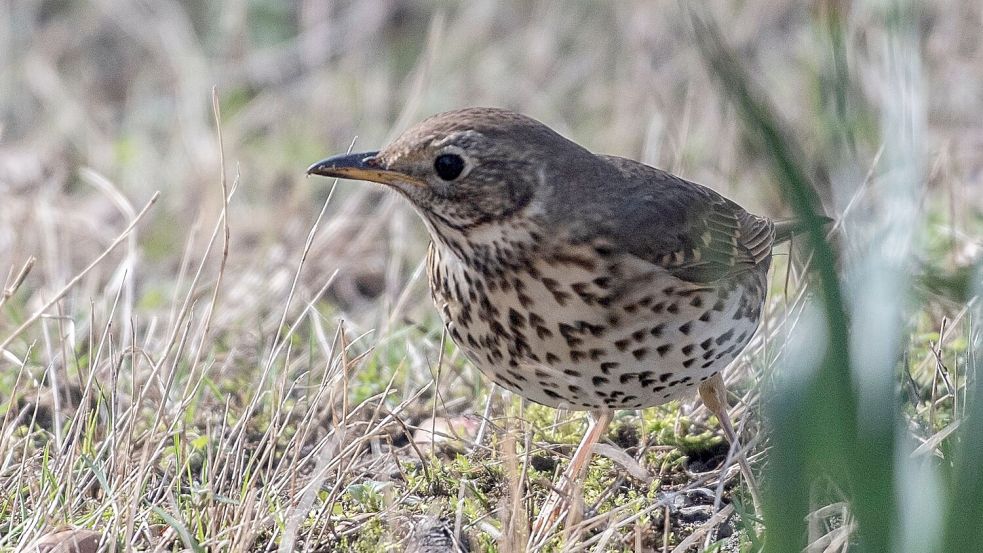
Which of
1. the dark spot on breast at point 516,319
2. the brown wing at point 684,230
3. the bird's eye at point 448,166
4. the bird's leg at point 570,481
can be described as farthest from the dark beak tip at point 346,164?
the bird's leg at point 570,481

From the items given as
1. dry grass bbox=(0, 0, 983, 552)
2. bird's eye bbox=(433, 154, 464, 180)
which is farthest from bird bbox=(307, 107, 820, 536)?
dry grass bbox=(0, 0, 983, 552)

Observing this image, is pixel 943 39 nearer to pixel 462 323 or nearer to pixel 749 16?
pixel 749 16

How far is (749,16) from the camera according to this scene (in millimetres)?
7602

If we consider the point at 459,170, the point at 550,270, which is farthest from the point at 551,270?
the point at 459,170

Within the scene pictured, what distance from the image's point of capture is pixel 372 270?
18.0 feet

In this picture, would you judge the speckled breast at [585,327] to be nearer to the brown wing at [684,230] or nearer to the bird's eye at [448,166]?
the brown wing at [684,230]

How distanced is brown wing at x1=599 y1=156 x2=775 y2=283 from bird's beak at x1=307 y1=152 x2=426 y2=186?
0.54 meters

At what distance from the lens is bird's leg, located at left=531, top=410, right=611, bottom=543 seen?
9.86 ft

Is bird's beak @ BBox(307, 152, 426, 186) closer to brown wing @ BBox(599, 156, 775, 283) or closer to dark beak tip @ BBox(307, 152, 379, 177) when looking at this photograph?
dark beak tip @ BBox(307, 152, 379, 177)

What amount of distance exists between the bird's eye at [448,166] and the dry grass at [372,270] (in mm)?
483

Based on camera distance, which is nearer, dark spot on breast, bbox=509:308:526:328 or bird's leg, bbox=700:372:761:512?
dark spot on breast, bbox=509:308:526:328

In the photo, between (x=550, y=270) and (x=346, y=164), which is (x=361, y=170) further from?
(x=550, y=270)

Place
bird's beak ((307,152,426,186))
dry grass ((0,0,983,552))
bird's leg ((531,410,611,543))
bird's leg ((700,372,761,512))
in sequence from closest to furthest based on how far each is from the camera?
dry grass ((0,0,983,552))
bird's leg ((531,410,611,543))
bird's beak ((307,152,426,186))
bird's leg ((700,372,761,512))

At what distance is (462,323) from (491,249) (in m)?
0.20
